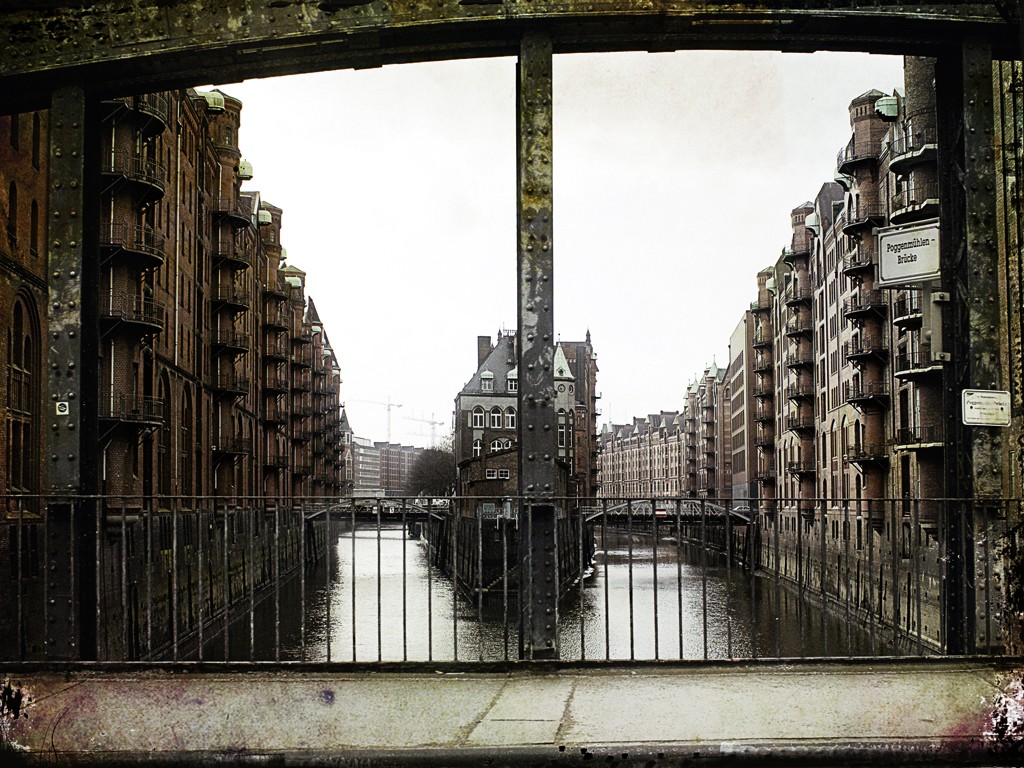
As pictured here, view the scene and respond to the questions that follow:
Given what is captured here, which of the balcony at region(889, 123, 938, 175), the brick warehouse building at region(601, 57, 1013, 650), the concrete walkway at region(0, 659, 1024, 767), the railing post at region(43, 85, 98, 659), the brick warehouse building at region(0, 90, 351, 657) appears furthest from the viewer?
the balcony at region(889, 123, 938, 175)

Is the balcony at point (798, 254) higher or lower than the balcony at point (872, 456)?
higher

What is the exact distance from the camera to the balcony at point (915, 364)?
34.7 metres

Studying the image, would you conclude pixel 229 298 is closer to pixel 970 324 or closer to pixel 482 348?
pixel 970 324

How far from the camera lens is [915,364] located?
37.6 meters

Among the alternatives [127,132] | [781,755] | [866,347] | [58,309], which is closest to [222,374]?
[127,132]

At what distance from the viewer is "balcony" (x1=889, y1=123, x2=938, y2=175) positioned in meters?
35.1

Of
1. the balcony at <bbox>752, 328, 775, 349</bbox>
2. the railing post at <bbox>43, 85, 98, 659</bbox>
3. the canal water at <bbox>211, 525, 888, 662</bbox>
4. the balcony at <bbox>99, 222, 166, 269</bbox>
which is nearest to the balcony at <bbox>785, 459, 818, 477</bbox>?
the canal water at <bbox>211, 525, 888, 662</bbox>

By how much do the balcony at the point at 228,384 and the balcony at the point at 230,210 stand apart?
25.0ft

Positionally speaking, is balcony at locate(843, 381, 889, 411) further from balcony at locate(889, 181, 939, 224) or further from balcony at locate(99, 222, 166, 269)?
balcony at locate(99, 222, 166, 269)

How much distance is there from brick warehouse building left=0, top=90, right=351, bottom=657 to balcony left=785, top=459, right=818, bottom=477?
29627mm

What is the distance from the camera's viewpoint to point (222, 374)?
55.1 metres

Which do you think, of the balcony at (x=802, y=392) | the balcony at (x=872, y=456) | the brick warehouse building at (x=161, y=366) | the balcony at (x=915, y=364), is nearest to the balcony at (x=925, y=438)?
the balcony at (x=915, y=364)

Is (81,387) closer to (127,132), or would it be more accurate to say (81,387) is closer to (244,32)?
(244,32)

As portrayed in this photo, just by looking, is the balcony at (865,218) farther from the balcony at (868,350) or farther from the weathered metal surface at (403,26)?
the weathered metal surface at (403,26)
